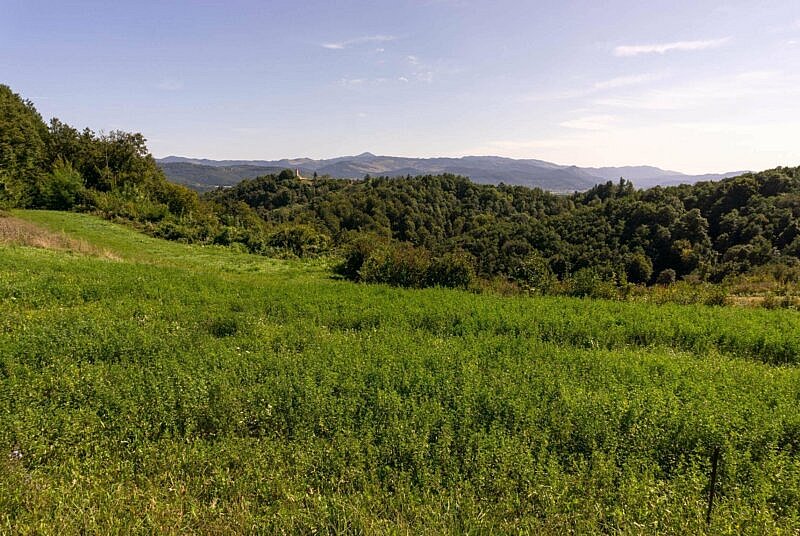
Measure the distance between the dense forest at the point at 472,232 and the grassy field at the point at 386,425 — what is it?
6001 mm

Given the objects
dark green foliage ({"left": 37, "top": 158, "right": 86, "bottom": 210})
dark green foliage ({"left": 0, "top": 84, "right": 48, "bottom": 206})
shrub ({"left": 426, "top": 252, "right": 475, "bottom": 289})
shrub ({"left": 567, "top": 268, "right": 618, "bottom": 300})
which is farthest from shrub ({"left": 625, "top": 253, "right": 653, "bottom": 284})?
dark green foliage ({"left": 0, "top": 84, "right": 48, "bottom": 206})

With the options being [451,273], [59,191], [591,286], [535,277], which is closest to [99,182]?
[59,191]

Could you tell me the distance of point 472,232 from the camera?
2778 inches

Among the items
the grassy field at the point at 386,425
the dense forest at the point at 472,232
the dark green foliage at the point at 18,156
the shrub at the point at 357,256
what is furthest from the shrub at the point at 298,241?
the dark green foliage at the point at 18,156

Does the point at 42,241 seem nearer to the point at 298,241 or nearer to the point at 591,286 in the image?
the point at 298,241

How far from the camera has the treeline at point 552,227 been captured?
14.5m

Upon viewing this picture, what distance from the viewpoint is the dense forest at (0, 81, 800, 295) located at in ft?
46.8

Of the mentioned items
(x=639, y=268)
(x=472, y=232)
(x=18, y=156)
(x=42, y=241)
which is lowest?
(x=639, y=268)

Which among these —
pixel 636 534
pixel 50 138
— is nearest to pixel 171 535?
pixel 636 534

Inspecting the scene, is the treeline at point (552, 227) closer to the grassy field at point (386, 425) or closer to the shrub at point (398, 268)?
the shrub at point (398, 268)

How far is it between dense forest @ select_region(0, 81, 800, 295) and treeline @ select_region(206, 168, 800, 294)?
0.11 metres

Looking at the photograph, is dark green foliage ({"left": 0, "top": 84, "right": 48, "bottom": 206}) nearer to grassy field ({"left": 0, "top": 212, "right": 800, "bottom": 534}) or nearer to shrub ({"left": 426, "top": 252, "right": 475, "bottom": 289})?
grassy field ({"left": 0, "top": 212, "right": 800, "bottom": 534})

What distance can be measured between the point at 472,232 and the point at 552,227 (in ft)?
49.0

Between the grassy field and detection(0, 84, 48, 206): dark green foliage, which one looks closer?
the grassy field
